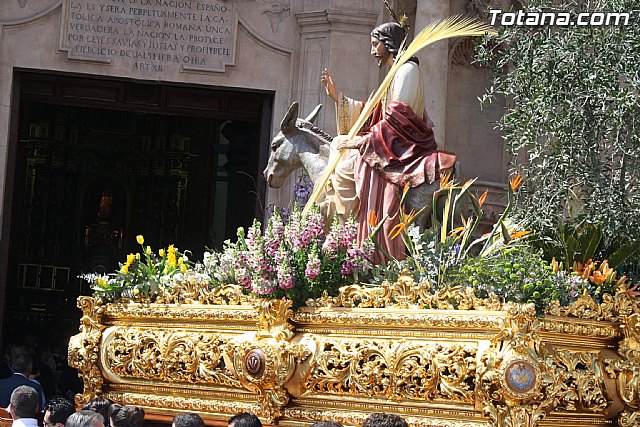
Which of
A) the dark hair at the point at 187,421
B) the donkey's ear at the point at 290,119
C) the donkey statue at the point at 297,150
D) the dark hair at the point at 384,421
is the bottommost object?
the dark hair at the point at 187,421

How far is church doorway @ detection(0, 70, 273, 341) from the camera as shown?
2002 centimetres

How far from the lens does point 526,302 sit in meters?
6.64

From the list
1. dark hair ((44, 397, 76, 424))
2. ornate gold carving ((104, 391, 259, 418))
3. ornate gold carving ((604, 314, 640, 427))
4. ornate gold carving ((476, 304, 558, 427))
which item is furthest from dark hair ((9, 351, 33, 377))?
ornate gold carving ((604, 314, 640, 427))

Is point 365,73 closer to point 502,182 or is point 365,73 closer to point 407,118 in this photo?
point 502,182

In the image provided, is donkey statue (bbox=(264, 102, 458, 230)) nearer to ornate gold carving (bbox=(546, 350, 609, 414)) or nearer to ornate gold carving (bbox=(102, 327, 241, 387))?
ornate gold carving (bbox=(102, 327, 241, 387))

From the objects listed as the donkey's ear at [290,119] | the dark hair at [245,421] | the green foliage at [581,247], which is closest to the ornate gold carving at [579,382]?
the green foliage at [581,247]

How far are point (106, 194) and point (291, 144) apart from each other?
11.8 metres

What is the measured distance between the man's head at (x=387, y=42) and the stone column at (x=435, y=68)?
5466 mm

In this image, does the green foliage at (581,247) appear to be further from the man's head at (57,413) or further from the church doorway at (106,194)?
the church doorway at (106,194)

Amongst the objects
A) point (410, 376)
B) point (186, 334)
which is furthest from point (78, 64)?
point (410, 376)

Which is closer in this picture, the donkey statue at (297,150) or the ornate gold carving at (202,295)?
the ornate gold carving at (202,295)

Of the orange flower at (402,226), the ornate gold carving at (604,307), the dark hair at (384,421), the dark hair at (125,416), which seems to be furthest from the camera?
the orange flower at (402,226)

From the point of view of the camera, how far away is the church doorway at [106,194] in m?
20.0

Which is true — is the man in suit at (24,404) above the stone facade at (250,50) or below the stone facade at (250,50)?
below
